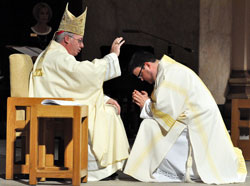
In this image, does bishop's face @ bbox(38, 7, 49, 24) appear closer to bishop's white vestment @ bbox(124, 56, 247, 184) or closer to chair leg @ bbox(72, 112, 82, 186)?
bishop's white vestment @ bbox(124, 56, 247, 184)

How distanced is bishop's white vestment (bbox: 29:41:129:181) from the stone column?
500 centimetres

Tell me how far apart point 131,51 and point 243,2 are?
6.39 ft

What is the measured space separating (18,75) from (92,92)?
66cm

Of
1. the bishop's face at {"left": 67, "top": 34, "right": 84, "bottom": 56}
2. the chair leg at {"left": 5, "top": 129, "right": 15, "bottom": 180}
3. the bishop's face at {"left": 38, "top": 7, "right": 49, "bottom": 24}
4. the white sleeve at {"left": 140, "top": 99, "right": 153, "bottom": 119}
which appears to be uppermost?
the bishop's face at {"left": 38, "top": 7, "right": 49, "bottom": 24}

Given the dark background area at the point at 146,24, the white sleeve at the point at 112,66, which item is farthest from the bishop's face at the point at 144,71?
the dark background area at the point at 146,24

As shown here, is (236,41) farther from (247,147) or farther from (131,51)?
(247,147)

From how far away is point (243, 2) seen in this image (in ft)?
35.1

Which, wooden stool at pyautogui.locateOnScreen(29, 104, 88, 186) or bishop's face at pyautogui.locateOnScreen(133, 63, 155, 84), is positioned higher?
bishop's face at pyautogui.locateOnScreen(133, 63, 155, 84)

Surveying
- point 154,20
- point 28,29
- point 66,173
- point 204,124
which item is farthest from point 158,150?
point 154,20

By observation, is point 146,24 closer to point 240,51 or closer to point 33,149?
point 240,51

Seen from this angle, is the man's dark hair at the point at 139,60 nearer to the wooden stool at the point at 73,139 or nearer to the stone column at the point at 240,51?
the wooden stool at the point at 73,139

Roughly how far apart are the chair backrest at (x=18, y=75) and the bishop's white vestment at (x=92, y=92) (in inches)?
2.7

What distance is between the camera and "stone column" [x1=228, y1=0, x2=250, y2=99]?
35.3ft

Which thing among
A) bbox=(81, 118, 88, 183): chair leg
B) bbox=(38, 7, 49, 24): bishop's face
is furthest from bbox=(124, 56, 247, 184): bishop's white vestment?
bbox=(38, 7, 49, 24): bishop's face
